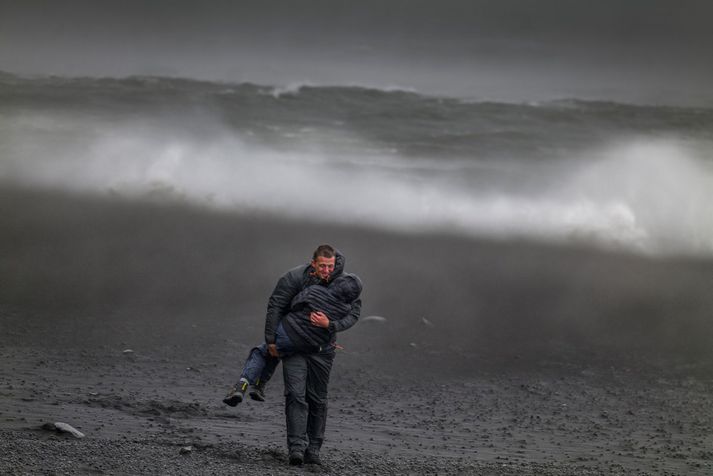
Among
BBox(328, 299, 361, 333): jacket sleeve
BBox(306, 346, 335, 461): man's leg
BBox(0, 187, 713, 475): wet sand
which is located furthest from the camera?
BBox(0, 187, 713, 475): wet sand

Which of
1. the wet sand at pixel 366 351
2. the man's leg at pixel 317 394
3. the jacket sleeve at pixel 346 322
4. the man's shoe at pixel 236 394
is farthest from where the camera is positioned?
the wet sand at pixel 366 351

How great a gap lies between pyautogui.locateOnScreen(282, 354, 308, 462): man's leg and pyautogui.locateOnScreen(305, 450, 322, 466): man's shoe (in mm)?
116

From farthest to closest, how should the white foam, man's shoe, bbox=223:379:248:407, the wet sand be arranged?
the white foam
the wet sand
man's shoe, bbox=223:379:248:407

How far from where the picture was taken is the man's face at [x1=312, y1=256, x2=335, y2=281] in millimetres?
8109

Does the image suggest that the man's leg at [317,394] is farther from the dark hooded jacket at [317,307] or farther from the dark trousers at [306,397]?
the dark hooded jacket at [317,307]

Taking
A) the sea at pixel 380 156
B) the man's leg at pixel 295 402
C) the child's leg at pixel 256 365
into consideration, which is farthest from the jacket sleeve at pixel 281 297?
the sea at pixel 380 156

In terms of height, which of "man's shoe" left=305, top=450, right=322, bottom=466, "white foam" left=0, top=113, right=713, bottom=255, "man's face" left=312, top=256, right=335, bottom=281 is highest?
"white foam" left=0, top=113, right=713, bottom=255

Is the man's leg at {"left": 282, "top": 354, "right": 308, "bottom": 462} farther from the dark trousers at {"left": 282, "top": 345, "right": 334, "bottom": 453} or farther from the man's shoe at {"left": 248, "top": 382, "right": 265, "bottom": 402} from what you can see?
the man's shoe at {"left": 248, "top": 382, "right": 265, "bottom": 402}

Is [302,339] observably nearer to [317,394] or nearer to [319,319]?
[319,319]

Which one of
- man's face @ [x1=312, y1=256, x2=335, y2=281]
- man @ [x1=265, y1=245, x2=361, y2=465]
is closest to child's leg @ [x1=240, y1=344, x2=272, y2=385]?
man @ [x1=265, y1=245, x2=361, y2=465]

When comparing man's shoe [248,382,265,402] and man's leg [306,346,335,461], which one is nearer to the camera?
man's shoe [248,382,265,402]

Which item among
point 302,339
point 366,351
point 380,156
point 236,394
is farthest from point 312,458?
point 380,156

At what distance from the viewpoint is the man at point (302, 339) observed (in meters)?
8.16

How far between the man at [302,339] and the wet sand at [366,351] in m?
0.37
